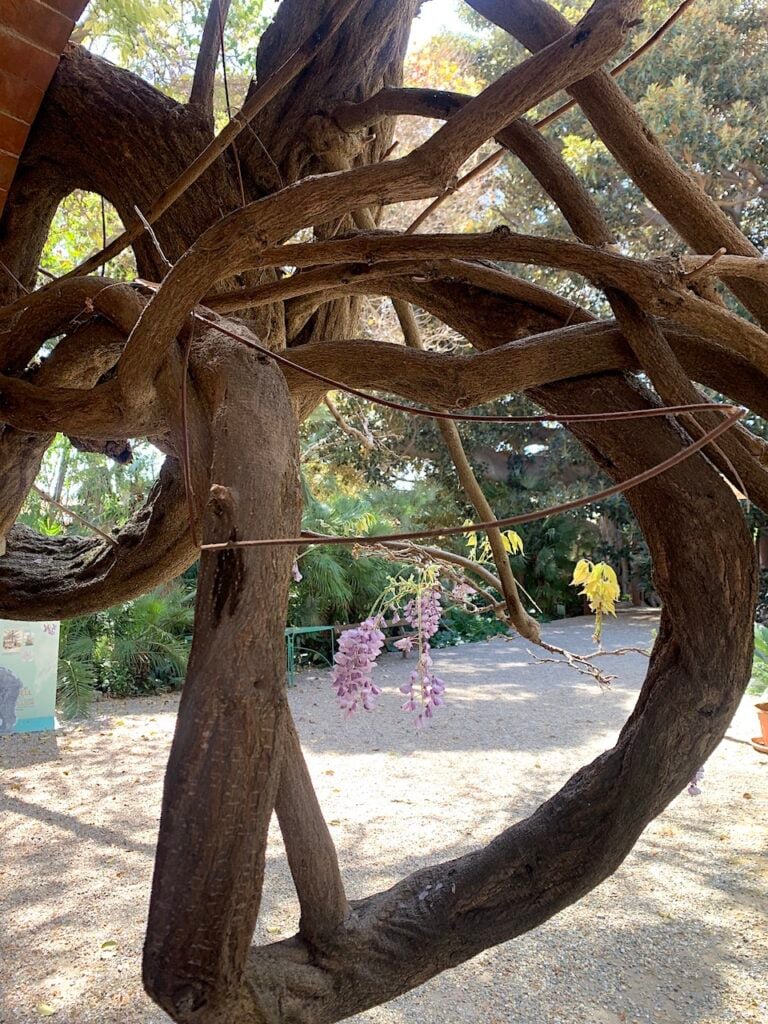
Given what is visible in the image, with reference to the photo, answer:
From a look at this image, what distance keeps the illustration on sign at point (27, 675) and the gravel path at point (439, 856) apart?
18 cm

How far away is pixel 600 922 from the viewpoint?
2969 mm

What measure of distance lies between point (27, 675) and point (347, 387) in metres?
4.98

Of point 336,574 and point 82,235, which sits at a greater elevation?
point 82,235

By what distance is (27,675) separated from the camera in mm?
5285

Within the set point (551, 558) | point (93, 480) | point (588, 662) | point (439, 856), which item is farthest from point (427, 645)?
point (551, 558)

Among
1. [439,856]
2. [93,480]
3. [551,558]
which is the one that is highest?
[93,480]

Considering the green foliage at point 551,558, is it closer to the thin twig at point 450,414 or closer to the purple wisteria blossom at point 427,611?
the purple wisteria blossom at point 427,611

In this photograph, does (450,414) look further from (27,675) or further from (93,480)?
(93,480)

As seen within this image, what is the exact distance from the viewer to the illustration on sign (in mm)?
5164

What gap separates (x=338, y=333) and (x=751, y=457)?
3.78ft

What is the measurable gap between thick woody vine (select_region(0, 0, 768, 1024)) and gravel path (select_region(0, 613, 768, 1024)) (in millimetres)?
1794

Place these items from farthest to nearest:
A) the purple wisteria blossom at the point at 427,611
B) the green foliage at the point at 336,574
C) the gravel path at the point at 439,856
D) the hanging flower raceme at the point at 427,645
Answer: the green foliage at the point at 336,574 → the purple wisteria blossom at the point at 427,611 → the hanging flower raceme at the point at 427,645 → the gravel path at the point at 439,856

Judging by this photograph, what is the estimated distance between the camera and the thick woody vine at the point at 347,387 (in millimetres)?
685

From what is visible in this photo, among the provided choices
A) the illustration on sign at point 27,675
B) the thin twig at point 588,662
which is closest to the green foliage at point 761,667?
the thin twig at point 588,662
